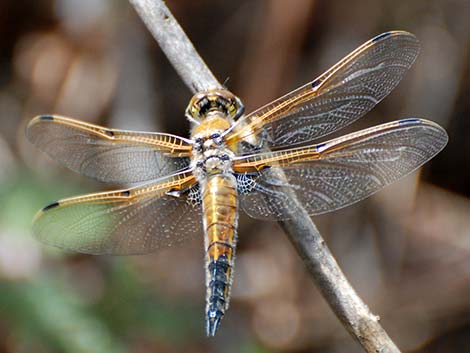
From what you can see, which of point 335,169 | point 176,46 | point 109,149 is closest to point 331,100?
point 335,169

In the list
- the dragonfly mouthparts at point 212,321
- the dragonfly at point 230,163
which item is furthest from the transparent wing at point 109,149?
the dragonfly mouthparts at point 212,321

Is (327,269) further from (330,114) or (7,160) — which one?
(7,160)

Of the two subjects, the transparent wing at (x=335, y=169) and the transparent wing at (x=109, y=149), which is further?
the transparent wing at (x=109, y=149)

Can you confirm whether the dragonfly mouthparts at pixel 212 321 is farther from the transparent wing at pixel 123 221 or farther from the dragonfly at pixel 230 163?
the transparent wing at pixel 123 221

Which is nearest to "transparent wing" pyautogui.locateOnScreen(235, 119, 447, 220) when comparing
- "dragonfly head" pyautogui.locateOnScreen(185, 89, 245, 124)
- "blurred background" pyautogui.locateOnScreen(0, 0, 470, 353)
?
"dragonfly head" pyautogui.locateOnScreen(185, 89, 245, 124)

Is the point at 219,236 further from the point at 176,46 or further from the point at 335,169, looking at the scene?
the point at 176,46

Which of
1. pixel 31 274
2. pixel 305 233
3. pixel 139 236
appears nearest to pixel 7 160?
pixel 31 274

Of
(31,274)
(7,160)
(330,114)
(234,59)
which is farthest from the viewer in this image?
(234,59)
